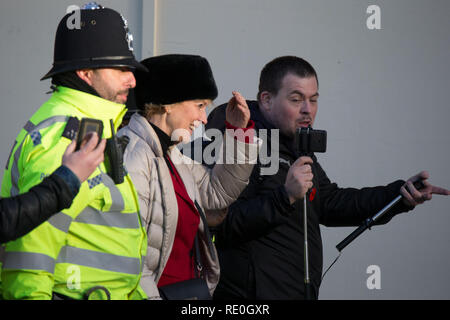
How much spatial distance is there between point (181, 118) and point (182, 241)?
0.45m

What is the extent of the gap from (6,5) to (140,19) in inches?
31.1

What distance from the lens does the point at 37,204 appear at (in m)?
1.79

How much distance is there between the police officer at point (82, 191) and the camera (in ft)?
6.40

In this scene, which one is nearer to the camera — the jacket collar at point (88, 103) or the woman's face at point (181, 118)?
the jacket collar at point (88, 103)

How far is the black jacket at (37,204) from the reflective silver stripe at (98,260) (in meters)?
0.24

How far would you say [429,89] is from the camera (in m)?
5.00

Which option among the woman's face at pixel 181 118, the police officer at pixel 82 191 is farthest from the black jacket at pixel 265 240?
the police officer at pixel 82 191

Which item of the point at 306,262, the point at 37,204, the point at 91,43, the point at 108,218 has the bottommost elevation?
the point at 306,262

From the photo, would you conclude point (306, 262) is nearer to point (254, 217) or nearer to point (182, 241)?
point (254, 217)

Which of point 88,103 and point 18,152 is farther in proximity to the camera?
point 88,103

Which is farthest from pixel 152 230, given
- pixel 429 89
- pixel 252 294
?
pixel 429 89

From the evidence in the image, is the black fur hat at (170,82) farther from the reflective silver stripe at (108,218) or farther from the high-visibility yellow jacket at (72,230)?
the reflective silver stripe at (108,218)

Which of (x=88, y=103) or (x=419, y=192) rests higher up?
(x=88, y=103)

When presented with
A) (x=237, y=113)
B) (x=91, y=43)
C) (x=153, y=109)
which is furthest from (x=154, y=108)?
(x=91, y=43)
